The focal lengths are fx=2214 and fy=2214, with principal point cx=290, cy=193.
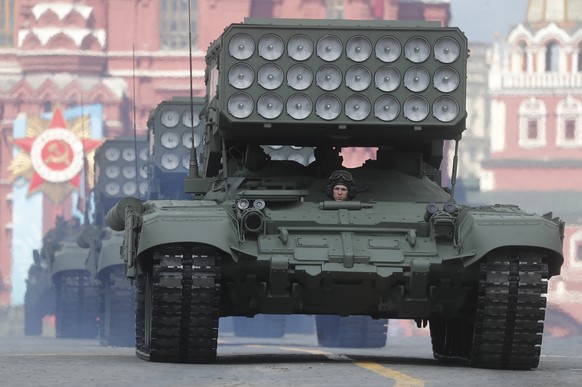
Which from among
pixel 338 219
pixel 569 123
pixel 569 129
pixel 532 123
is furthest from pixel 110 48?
pixel 338 219

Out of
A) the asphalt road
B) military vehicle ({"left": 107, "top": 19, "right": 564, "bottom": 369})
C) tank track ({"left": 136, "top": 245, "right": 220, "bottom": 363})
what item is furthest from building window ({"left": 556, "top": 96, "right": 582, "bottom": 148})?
tank track ({"left": 136, "top": 245, "right": 220, "bottom": 363})

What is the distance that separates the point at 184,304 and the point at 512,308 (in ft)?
10.2

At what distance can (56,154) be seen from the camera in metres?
121

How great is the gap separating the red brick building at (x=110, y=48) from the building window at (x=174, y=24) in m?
0.06

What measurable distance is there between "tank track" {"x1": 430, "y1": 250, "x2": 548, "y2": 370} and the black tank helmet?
223cm

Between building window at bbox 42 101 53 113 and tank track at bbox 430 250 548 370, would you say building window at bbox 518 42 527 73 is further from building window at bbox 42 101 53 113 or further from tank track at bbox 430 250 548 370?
tank track at bbox 430 250 548 370

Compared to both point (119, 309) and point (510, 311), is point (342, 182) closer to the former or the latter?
point (510, 311)

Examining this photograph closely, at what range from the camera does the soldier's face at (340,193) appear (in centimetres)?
2270

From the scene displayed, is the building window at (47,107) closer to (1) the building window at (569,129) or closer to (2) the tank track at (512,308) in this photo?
(1) the building window at (569,129)

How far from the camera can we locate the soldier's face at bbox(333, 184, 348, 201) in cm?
2270

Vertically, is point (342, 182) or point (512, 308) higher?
point (342, 182)

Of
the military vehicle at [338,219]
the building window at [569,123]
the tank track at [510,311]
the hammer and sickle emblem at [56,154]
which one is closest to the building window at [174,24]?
the hammer and sickle emblem at [56,154]

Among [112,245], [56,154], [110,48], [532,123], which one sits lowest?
[112,245]

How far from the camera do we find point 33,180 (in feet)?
398
